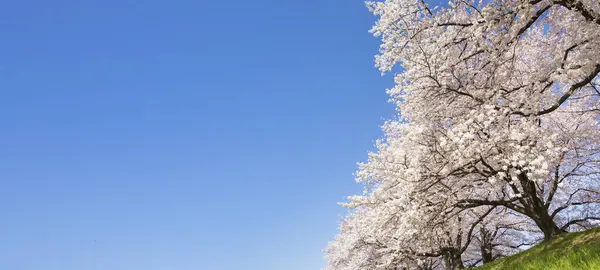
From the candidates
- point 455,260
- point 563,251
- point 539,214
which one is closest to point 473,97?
point 563,251

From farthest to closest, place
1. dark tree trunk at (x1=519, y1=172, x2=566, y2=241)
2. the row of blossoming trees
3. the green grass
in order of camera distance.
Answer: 1. dark tree trunk at (x1=519, y1=172, x2=566, y2=241)
2. the row of blossoming trees
3. the green grass

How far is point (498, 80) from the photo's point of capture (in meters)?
11.7

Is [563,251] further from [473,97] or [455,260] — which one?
[455,260]

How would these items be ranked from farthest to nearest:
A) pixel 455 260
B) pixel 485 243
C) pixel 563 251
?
pixel 485 243, pixel 455 260, pixel 563 251

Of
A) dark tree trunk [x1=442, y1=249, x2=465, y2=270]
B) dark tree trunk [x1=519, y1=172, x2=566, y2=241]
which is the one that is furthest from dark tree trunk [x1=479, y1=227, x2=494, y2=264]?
dark tree trunk [x1=519, y1=172, x2=566, y2=241]

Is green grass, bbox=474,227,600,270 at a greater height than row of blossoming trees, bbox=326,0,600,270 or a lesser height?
lesser

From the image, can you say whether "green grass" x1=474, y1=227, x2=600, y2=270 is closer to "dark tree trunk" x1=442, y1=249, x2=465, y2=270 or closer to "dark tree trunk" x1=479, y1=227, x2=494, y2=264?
"dark tree trunk" x1=442, y1=249, x2=465, y2=270

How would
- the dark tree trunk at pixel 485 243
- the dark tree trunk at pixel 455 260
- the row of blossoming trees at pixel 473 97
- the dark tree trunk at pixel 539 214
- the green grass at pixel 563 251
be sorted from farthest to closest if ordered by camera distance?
the dark tree trunk at pixel 485 243 < the dark tree trunk at pixel 455 260 < the dark tree trunk at pixel 539 214 < the row of blossoming trees at pixel 473 97 < the green grass at pixel 563 251

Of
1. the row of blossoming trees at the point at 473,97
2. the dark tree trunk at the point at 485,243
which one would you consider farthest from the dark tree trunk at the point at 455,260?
the row of blossoming trees at the point at 473,97

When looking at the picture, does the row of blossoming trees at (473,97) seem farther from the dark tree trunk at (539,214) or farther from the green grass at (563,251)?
the green grass at (563,251)

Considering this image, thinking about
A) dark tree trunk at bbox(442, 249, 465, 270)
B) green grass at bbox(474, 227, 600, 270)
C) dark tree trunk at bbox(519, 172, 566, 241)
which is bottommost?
green grass at bbox(474, 227, 600, 270)

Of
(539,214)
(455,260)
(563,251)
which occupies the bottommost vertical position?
(563,251)

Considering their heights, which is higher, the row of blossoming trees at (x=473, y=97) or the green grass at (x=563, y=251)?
the row of blossoming trees at (x=473, y=97)

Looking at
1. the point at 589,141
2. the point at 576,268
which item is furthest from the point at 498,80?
the point at 589,141
